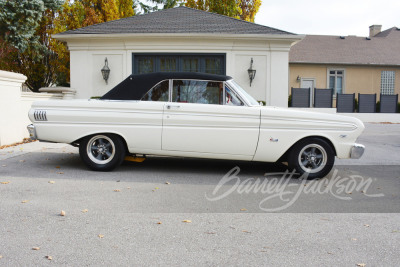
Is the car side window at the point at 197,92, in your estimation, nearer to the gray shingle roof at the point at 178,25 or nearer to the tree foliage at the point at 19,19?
the gray shingle roof at the point at 178,25

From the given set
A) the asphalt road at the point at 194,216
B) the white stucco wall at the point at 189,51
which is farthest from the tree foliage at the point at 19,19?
the asphalt road at the point at 194,216

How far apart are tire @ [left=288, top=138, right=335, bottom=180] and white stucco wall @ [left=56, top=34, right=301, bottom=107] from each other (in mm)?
9871

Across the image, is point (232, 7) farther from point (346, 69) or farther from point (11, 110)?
point (11, 110)

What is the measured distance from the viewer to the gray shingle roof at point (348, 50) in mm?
26375

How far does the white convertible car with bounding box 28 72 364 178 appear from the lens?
6.09m

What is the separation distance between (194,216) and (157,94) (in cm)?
272

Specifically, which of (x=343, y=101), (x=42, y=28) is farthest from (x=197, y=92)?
(x=42, y=28)

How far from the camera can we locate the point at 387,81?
90.0 feet

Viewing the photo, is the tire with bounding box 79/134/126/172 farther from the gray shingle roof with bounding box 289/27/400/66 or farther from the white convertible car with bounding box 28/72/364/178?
the gray shingle roof with bounding box 289/27/400/66

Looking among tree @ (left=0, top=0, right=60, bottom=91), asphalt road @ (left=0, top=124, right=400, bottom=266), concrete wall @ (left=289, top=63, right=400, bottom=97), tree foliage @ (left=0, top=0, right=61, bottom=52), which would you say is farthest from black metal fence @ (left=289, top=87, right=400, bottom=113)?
tree @ (left=0, top=0, right=60, bottom=91)

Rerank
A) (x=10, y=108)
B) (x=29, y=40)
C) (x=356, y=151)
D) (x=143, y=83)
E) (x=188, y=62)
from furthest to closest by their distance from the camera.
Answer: (x=29, y=40), (x=188, y=62), (x=10, y=108), (x=143, y=83), (x=356, y=151)

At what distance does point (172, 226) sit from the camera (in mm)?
3857

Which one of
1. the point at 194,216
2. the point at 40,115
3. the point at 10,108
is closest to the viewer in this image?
the point at 194,216

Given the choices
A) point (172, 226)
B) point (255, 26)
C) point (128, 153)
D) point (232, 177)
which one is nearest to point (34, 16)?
point (255, 26)
